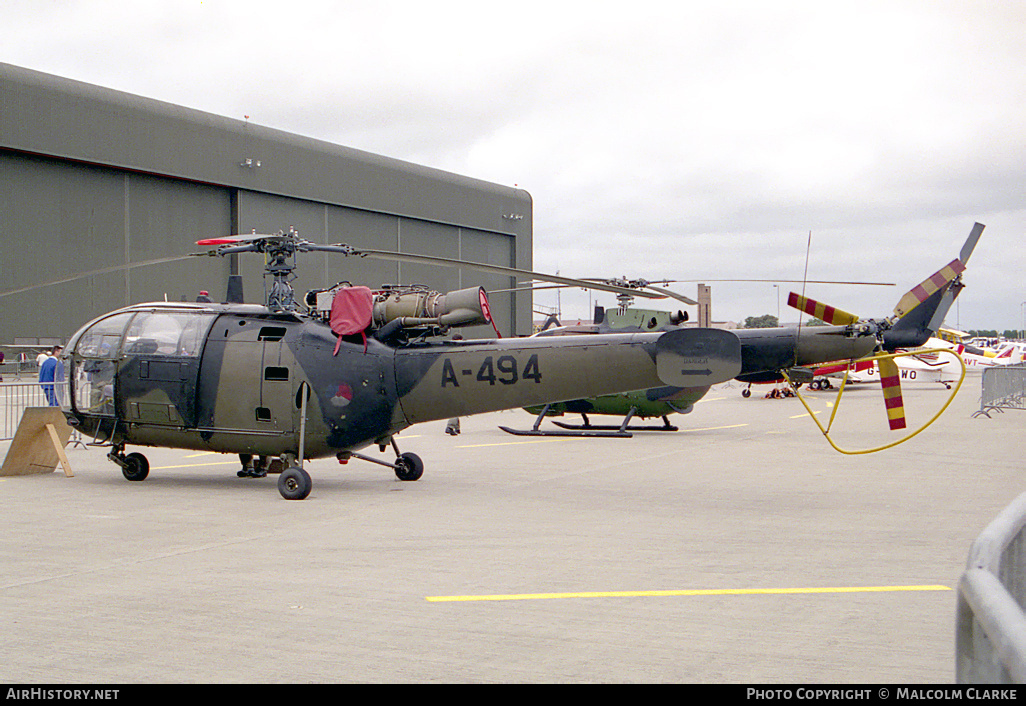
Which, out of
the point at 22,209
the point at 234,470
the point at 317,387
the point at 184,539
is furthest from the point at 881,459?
the point at 22,209

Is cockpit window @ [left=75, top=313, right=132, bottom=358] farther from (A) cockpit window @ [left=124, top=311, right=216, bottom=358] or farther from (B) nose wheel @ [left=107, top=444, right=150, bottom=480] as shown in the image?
(B) nose wheel @ [left=107, top=444, right=150, bottom=480]

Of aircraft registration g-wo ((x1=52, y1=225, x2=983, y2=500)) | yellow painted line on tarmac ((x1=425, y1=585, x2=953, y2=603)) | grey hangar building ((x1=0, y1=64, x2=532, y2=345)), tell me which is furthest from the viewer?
grey hangar building ((x1=0, y1=64, x2=532, y2=345))

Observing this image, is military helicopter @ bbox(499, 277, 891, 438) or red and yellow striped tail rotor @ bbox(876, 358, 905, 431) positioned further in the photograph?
military helicopter @ bbox(499, 277, 891, 438)

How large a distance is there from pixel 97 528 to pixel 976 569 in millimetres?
8288

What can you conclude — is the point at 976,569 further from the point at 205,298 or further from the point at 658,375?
the point at 205,298

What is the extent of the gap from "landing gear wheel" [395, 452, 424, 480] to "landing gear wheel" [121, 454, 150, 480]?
3.36m

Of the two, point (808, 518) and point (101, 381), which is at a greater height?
point (101, 381)

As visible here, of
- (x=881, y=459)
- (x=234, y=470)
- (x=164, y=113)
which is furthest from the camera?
(x=164, y=113)

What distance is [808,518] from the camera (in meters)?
9.54

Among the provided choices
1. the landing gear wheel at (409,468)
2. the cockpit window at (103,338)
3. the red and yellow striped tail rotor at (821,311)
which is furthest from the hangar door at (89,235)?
the red and yellow striped tail rotor at (821,311)

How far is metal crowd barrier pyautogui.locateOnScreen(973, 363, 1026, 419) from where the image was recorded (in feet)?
81.7

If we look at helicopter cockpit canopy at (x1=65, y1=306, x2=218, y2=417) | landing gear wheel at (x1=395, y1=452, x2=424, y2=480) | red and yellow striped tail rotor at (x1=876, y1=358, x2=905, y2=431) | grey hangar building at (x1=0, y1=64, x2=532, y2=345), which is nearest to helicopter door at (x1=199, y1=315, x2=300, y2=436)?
helicopter cockpit canopy at (x1=65, y1=306, x2=218, y2=417)

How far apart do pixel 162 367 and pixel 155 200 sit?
29011 millimetres

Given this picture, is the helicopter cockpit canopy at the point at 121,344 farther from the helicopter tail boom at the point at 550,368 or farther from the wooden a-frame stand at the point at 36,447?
the helicopter tail boom at the point at 550,368
